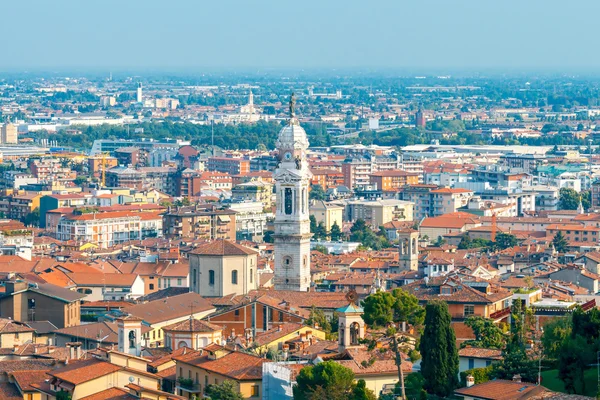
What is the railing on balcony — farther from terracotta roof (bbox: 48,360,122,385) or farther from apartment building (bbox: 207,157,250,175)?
apartment building (bbox: 207,157,250,175)

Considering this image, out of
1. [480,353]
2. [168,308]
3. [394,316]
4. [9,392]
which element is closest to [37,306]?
[168,308]

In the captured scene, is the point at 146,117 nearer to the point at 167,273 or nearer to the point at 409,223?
the point at 409,223

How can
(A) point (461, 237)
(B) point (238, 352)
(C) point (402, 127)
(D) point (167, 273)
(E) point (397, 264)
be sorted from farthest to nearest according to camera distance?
(C) point (402, 127)
(A) point (461, 237)
(E) point (397, 264)
(D) point (167, 273)
(B) point (238, 352)

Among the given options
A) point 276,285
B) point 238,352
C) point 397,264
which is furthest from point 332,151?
point 238,352

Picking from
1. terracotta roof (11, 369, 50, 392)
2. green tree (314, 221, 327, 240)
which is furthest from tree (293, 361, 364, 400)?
green tree (314, 221, 327, 240)

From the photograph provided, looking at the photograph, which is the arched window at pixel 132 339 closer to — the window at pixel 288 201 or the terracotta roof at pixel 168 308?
the terracotta roof at pixel 168 308

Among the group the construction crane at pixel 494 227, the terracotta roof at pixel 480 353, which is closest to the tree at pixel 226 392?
the terracotta roof at pixel 480 353
